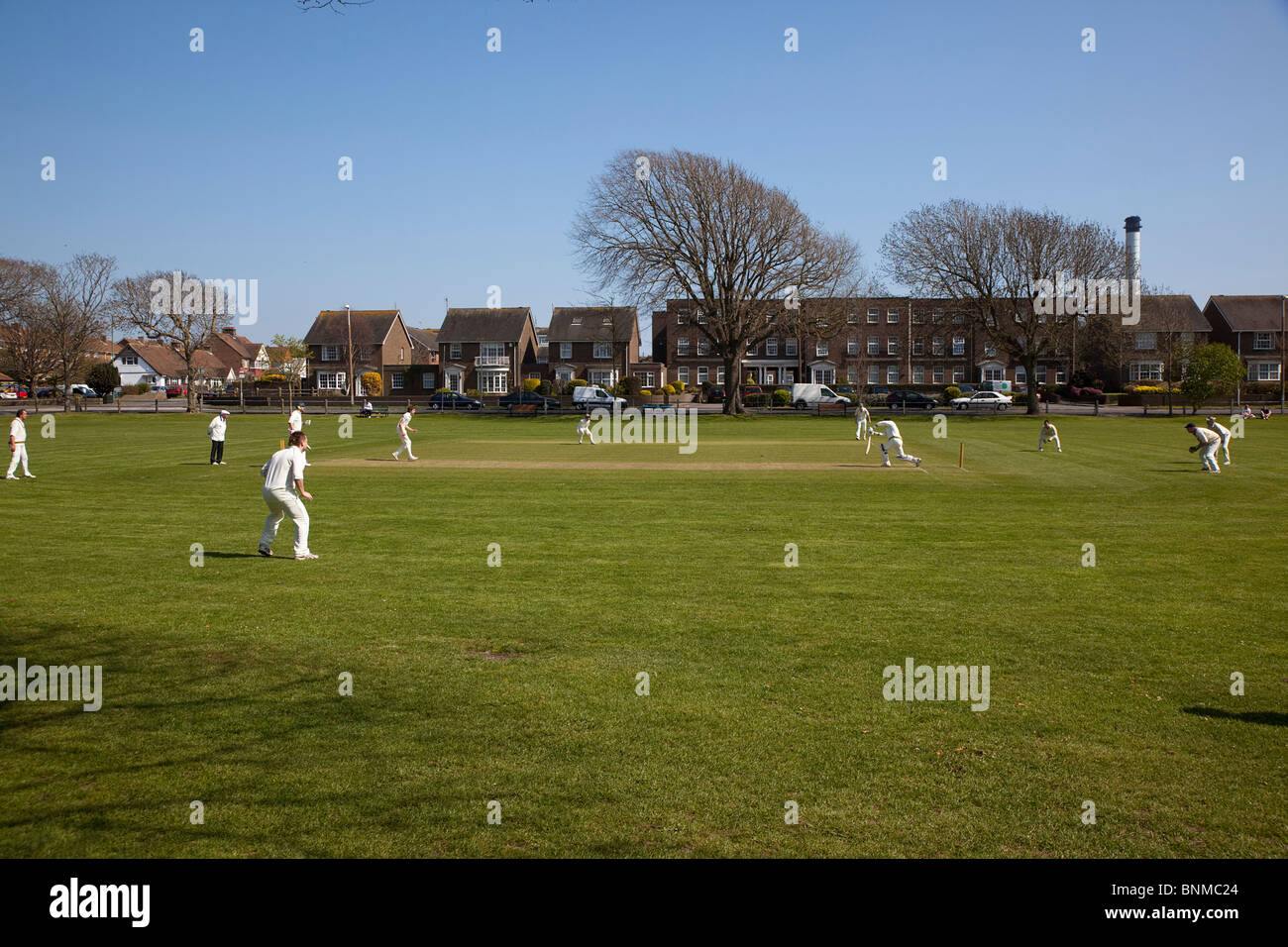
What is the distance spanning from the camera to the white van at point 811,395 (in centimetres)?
7719

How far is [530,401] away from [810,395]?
81.1ft

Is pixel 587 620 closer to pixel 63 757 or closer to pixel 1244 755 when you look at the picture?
pixel 63 757

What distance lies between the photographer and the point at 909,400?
7494 centimetres

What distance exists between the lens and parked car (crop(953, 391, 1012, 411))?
73.6 metres

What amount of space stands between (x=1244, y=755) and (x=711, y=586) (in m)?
7.18

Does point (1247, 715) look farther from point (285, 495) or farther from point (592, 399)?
point (592, 399)

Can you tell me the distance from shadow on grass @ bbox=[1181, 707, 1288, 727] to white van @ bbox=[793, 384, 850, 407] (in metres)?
69.3

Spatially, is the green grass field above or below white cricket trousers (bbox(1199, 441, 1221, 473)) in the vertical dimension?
below

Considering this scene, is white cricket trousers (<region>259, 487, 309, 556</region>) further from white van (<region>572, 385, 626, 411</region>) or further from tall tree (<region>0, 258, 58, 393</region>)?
tall tree (<region>0, 258, 58, 393</region>)

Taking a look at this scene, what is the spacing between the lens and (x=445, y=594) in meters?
12.5

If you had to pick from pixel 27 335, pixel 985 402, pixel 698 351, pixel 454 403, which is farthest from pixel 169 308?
pixel 985 402

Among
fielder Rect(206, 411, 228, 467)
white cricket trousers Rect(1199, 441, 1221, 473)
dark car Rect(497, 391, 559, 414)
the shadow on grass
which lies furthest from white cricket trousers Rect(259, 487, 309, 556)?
dark car Rect(497, 391, 559, 414)

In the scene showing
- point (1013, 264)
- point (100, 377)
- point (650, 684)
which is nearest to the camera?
point (650, 684)
